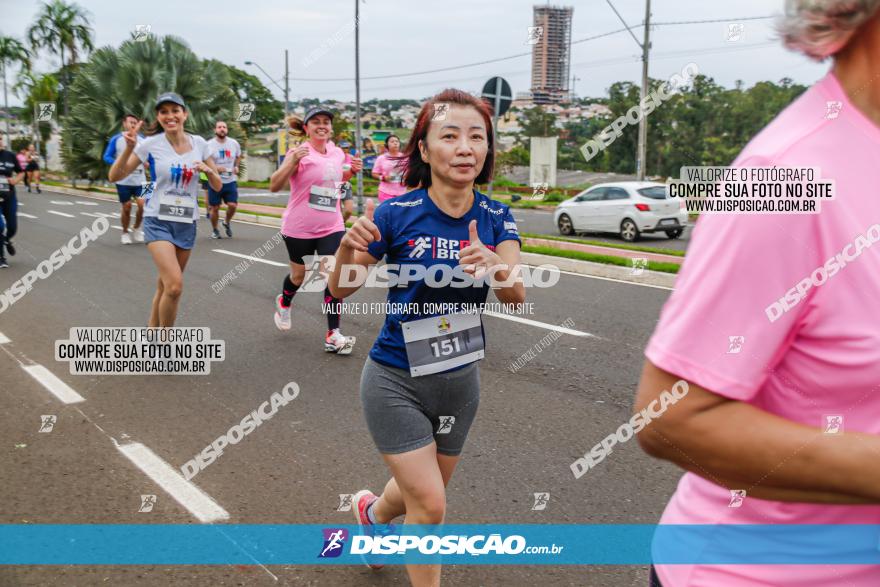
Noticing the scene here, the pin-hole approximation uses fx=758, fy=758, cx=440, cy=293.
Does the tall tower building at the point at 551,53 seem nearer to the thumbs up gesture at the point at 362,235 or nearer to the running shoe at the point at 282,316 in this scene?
the running shoe at the point at 282,316

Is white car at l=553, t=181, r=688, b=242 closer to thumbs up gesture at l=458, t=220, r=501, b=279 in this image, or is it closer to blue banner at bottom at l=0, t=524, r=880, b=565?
blue banner at bottom at l=0, t=524, r=880, b=565

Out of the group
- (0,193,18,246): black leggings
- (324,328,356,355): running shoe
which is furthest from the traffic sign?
(0,193,18,246): black leggings

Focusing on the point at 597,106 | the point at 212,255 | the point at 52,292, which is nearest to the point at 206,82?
the point at 212,255

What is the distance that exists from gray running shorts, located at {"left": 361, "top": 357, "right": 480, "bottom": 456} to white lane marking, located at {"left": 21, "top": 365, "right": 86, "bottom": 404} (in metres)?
3.83

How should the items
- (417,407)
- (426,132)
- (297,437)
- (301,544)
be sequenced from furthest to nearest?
(297,437), (301,544), (426,132), (417,407)

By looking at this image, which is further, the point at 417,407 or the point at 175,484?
the point at 175,484

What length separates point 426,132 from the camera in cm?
301

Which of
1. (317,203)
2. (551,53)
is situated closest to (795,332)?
(317,203)

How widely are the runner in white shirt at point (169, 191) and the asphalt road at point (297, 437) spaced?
2.97 feet

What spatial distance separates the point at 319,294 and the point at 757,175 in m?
9.49

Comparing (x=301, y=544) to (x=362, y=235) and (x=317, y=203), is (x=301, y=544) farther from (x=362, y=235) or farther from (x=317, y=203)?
(x=317, y=203)

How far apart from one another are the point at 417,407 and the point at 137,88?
128ft

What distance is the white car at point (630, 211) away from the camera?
18281 mm

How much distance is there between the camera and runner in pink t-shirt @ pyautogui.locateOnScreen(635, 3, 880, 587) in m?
0.97
